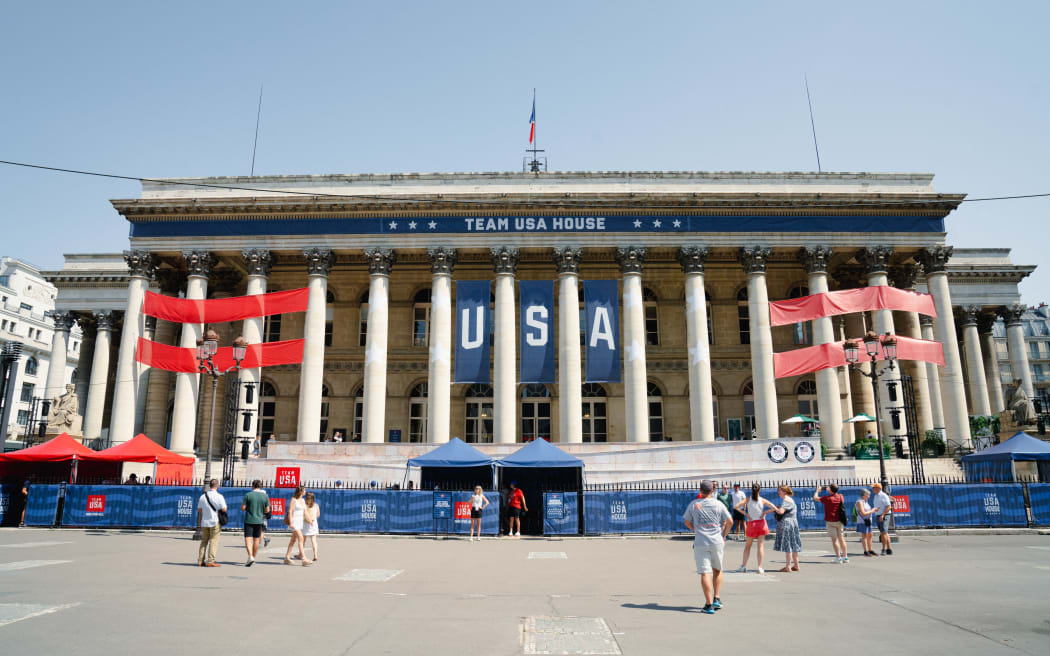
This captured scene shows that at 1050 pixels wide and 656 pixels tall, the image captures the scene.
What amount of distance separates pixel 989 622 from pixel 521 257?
3052 cm

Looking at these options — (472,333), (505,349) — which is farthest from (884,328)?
(472,333)

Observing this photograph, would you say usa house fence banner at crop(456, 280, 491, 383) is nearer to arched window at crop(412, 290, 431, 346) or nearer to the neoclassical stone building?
the neoclassical stone building

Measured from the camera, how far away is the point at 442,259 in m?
34.1

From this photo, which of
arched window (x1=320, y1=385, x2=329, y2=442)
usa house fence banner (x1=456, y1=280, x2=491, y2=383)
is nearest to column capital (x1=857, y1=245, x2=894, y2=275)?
usa house fence banner (x1=456, y1=280, x2=491, y2=383)

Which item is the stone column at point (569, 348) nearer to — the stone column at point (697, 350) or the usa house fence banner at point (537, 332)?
the usa house fence banner at point (537, 332)

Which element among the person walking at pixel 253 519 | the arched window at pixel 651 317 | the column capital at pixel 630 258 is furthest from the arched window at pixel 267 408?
the person walking at pixel 253 519

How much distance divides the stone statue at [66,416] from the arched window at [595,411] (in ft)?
84.7

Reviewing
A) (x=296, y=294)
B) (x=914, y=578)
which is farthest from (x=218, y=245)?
(x=914, y=578)

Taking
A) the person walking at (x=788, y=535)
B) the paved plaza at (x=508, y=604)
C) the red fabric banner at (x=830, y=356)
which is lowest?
the paved plaza at (x=508, y=604)

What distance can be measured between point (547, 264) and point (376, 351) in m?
11.4

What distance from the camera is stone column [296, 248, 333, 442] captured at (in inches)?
1280

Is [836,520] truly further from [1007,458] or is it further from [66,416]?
[66,416]

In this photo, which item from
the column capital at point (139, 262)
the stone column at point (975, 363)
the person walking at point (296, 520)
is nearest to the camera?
the person walking at point (296, 520)

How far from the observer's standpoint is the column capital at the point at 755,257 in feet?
112
